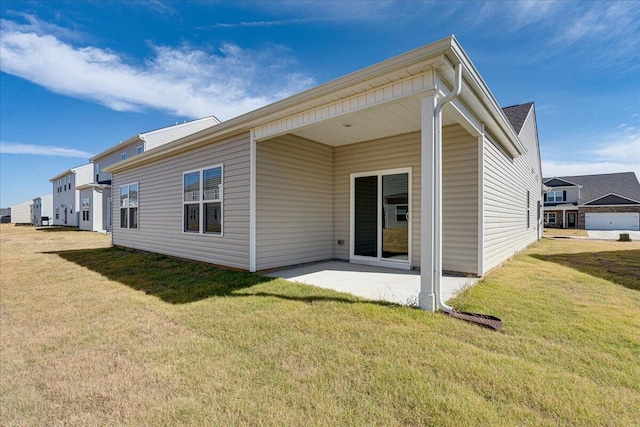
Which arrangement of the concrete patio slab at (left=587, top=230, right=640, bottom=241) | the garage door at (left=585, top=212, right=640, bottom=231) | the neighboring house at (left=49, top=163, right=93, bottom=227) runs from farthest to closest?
the neighboring house at (left=49, top=163, right=93, bottom=227)
the garage door at (left=585, top=212, right=640, bottom=231)
the concrete patio slab at (left=587, top=230, right=640, bottom=241)

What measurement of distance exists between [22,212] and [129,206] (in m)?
42.6

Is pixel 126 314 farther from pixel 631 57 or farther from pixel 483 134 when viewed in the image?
pixel 631 57

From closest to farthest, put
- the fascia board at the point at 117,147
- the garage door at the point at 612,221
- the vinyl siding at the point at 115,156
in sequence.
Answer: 1. the fascia board at the point at 117,147
2. the vinyl siding at the point at 115,156
3. the garage door at the point at 612,221

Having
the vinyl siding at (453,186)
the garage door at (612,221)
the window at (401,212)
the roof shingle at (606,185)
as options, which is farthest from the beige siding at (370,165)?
the roof shingle at (606,185)

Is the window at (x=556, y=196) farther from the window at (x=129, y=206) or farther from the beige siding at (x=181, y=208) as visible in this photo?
the window at (x=129, y=206)

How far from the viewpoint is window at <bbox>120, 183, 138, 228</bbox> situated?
383 inches

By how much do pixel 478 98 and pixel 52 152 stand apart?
4217 cm

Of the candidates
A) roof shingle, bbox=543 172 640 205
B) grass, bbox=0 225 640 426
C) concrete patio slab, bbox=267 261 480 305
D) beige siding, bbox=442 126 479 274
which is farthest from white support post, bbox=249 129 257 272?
roof shingle, bbox=543 172 640 205

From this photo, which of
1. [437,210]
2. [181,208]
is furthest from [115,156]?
[437,210]

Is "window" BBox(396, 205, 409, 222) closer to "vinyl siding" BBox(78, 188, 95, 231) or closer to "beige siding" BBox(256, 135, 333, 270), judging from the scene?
"beige siding" BBox(256, 135, 333, 270)

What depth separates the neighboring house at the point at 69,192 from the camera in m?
23.8

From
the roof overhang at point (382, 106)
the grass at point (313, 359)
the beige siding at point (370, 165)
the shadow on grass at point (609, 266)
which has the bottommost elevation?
the grass at point (313, 359)

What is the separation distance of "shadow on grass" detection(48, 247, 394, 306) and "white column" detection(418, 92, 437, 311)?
1.95 ft

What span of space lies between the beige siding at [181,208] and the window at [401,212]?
3125 mm
